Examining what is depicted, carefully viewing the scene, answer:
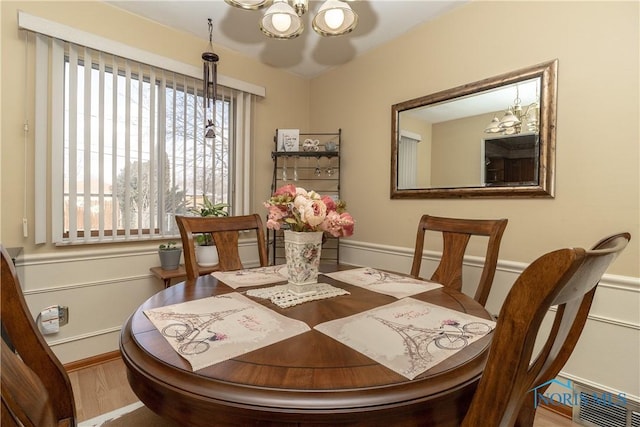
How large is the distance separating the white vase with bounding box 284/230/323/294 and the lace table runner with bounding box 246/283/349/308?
0.10 feet

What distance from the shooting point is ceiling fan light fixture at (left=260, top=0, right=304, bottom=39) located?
1.48 m

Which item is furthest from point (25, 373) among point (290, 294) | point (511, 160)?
point (511, 160)

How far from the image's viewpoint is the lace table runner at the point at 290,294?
42.7 inches

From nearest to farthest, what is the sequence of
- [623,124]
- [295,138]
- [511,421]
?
[511,421], [623,124], [295,138]

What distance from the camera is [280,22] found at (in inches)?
61.6

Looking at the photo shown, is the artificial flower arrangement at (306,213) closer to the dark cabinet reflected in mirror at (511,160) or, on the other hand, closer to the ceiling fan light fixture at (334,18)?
the ceiling fan light fixture at (334,18)

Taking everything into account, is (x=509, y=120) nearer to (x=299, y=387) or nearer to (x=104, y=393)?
(x=299, y=387)

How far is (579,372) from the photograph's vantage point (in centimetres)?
162

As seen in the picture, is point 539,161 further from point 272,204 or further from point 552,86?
point 272,204

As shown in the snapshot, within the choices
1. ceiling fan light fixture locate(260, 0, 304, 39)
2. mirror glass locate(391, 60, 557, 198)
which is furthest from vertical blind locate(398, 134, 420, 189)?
ceiling fan light fixture locate(260, 0, 304, 39)

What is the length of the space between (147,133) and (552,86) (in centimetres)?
260

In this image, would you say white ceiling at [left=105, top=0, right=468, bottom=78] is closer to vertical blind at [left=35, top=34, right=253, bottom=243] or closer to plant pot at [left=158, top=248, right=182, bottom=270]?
vertical blind at [left=35, top=34, right=253, bottom=243]

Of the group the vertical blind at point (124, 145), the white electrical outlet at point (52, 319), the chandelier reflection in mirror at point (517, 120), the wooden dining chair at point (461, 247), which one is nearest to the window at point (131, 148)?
the vertical blind at point (124, 145)

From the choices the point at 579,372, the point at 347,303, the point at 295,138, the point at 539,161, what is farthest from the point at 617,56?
the point at 295,138
